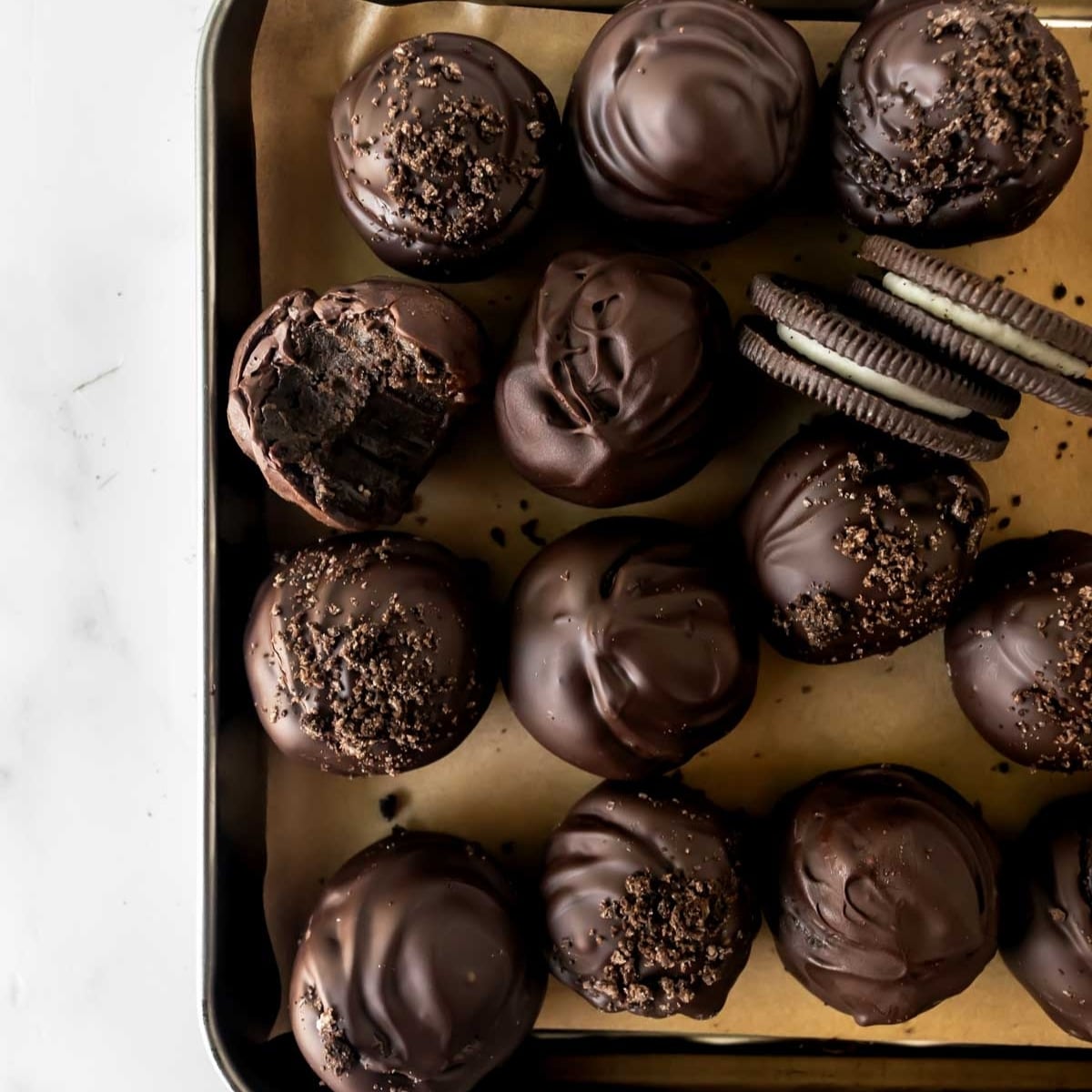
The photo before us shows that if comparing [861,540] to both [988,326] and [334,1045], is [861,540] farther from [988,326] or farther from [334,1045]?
[334,1045]

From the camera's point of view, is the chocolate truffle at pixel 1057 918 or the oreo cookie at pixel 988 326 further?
the chocolate truffle at pixel 1057 918

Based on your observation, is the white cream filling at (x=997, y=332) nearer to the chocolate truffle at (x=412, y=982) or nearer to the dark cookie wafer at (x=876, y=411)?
the dark cookie wafer at (x=876, y=411)

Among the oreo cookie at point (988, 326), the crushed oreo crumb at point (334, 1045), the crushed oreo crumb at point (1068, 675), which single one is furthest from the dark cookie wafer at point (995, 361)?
the crushed oreo crumb at point (334, 1045)

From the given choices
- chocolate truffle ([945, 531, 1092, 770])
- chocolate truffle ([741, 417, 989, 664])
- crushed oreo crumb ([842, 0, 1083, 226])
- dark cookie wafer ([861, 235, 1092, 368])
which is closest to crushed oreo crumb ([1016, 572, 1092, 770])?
chocolate truffle ([945, 531, 1092, 770])

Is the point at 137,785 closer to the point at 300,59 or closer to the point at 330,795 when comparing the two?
the point at 330,795

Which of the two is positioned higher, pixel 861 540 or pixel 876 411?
pixel 876 411

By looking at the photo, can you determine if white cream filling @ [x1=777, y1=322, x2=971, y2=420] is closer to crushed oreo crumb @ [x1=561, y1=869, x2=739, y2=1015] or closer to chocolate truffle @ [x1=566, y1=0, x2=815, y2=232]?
chocolate truffle @ [x1=566, y1=0, x2=815, y2=232]

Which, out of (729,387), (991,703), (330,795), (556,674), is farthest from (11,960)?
(991,703)

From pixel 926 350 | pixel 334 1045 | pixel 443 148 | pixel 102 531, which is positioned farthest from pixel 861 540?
pixel 102 531
